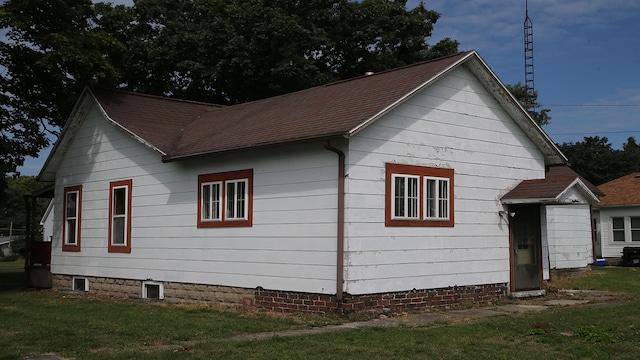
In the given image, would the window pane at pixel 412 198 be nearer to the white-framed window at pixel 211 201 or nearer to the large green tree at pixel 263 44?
the white-framed window at pixel 211 201

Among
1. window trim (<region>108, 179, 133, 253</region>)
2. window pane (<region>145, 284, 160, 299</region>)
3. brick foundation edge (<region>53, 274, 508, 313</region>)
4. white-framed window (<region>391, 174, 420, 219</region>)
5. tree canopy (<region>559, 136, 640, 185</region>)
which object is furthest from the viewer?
tree canopy (<region>559, 136, 640, 185</region>)

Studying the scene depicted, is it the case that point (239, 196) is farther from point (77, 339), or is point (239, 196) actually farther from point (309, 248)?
point (77, 339)

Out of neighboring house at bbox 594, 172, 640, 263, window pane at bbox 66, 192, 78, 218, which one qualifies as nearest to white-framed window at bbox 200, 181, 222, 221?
window pane at bbox 66, 192, 78, 218

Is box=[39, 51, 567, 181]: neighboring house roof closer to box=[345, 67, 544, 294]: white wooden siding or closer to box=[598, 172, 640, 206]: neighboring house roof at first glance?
box=[345, 67, 544, 294]: white wooden siding

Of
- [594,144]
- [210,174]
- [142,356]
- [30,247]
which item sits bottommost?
[142,356]

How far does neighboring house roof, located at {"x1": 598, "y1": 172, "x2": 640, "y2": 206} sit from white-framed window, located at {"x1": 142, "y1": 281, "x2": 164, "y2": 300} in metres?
23.7

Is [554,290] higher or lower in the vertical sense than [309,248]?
lower

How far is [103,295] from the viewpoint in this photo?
18.5 metres

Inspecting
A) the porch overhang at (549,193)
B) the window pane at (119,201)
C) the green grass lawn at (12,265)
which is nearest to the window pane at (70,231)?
the window pane at (119,201)

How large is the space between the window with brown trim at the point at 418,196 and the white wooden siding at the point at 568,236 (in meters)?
10.6

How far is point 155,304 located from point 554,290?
1028 centimetres

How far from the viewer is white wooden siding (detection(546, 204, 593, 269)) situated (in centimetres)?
2398

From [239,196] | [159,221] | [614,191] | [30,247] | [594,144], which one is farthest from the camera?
[594,144]

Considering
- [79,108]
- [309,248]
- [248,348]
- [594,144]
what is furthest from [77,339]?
[594,144]
